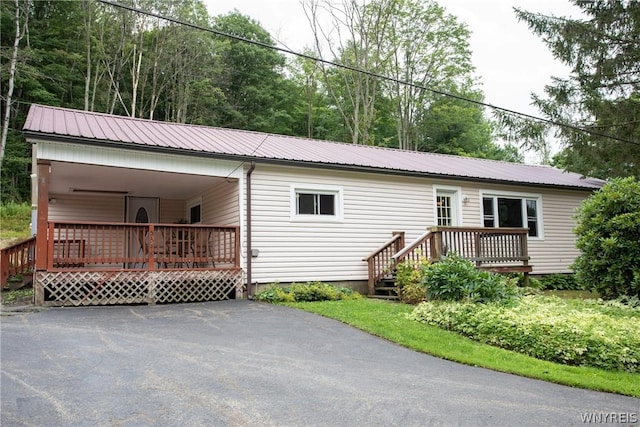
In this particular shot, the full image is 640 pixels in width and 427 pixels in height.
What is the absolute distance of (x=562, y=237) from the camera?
52.2ft

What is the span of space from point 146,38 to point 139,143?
774 inches

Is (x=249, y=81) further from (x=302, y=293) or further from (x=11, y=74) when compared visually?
(x=302, y=293)

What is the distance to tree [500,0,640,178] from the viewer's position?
14.0m

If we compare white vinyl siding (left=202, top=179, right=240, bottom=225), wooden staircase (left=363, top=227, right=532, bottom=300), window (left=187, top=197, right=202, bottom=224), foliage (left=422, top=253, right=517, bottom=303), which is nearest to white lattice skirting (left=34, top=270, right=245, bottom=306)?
white vinyl siding (left=202, top=179, right=240, bottom=225)

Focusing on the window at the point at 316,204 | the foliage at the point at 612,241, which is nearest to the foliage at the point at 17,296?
the window at the point at 316,204

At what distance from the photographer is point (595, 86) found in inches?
569

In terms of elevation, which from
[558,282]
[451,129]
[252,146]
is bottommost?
[558,282]

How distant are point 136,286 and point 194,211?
4836 millimetres

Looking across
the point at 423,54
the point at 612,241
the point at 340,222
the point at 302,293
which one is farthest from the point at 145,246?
the point at 423,54

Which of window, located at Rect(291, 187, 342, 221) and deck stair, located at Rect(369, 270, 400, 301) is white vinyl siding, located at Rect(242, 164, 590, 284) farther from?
deck stair, located at Rect(369, 270, 400, 301)

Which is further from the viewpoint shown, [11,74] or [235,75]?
[235,75]

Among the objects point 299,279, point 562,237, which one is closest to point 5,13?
point 299,279

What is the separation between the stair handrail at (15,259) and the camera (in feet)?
38.6

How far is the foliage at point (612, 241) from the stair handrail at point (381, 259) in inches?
154
